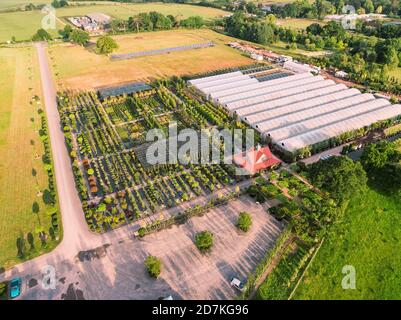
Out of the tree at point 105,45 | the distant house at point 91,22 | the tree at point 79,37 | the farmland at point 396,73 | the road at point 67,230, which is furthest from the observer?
the distant house at point 91,22

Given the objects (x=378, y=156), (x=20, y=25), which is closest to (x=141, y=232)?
(x=378, y=156)

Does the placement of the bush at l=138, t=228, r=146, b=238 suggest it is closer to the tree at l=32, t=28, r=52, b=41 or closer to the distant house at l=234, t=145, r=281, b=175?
the distant house at l=234, t=145, r=281, b=175

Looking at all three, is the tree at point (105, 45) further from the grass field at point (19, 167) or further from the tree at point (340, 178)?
the tree at point (340, 178)

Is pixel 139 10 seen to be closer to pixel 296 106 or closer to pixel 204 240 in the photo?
pixel 296 106

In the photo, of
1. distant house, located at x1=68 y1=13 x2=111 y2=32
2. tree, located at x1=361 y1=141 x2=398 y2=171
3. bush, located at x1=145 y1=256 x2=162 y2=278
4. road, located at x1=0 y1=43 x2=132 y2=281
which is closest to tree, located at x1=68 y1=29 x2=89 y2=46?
distant house, located at x1=68 y1=13 x2=111 y2=32

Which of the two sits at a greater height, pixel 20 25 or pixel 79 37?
pixel 20 25

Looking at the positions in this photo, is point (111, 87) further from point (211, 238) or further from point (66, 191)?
point (211, 238)

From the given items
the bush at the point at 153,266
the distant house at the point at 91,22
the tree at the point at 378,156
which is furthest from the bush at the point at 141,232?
the distant house at the point at 91,22
